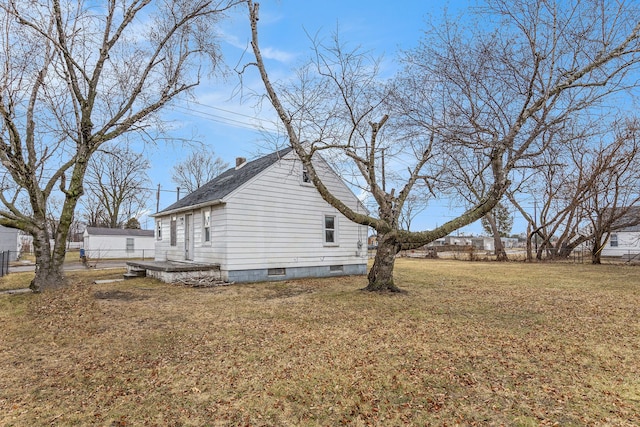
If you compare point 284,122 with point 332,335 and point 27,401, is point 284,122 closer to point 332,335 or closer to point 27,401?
point 332,335

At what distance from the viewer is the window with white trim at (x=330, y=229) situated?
14.6m

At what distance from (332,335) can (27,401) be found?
3.76 meters

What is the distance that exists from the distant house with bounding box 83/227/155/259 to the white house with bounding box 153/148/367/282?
18.6 meters

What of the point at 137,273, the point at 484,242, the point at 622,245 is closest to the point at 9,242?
the point at 137,273

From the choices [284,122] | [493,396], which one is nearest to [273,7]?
[284,122]

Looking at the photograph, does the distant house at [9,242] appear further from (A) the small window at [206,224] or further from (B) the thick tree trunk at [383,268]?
(B) the thick tree trunk at [383,268]

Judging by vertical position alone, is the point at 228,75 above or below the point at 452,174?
above

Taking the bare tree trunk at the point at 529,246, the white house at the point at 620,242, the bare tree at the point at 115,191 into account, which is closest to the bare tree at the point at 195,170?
the bare tree at the point at 115,191

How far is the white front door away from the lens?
47.1ft

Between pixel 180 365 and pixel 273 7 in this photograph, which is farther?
pixel 273 7

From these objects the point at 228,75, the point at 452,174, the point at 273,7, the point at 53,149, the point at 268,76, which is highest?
the point at 273,7

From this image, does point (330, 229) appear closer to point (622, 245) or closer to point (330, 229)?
point (330, 229)

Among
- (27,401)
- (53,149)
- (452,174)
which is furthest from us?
(452,174)

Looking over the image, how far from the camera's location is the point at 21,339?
5602 millimetres
